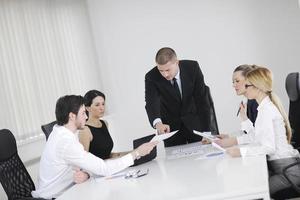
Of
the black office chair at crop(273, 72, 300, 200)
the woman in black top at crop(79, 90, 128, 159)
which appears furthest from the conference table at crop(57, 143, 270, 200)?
the black office chair at crop(273, 72, 300, 200)

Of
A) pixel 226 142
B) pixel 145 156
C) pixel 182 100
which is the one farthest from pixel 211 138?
pixel 182 100

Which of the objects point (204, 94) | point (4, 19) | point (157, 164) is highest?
point (4, 19)

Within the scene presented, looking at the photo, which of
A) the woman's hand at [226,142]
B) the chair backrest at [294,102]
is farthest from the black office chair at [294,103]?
the woman's hand at [226,142]

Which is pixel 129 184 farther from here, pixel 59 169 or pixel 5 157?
pixel 5 157

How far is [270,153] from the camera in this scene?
298cm

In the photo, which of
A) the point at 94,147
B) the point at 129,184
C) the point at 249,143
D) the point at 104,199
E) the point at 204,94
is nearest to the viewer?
the point at 104,199

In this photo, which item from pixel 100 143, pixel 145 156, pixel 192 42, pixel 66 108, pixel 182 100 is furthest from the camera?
pixel 192 42

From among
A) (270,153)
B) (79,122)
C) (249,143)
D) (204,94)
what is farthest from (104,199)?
(204,94)

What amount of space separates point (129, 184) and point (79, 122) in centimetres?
69

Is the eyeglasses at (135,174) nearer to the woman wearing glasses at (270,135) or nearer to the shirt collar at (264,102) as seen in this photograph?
the woman wearing glasses at (270,135)

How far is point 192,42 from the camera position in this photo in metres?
6.20

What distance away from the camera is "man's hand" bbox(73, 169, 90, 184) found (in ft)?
10.1

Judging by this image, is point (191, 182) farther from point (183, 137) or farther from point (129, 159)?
point (183, 137)

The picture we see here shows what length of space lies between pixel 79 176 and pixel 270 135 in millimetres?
1257
